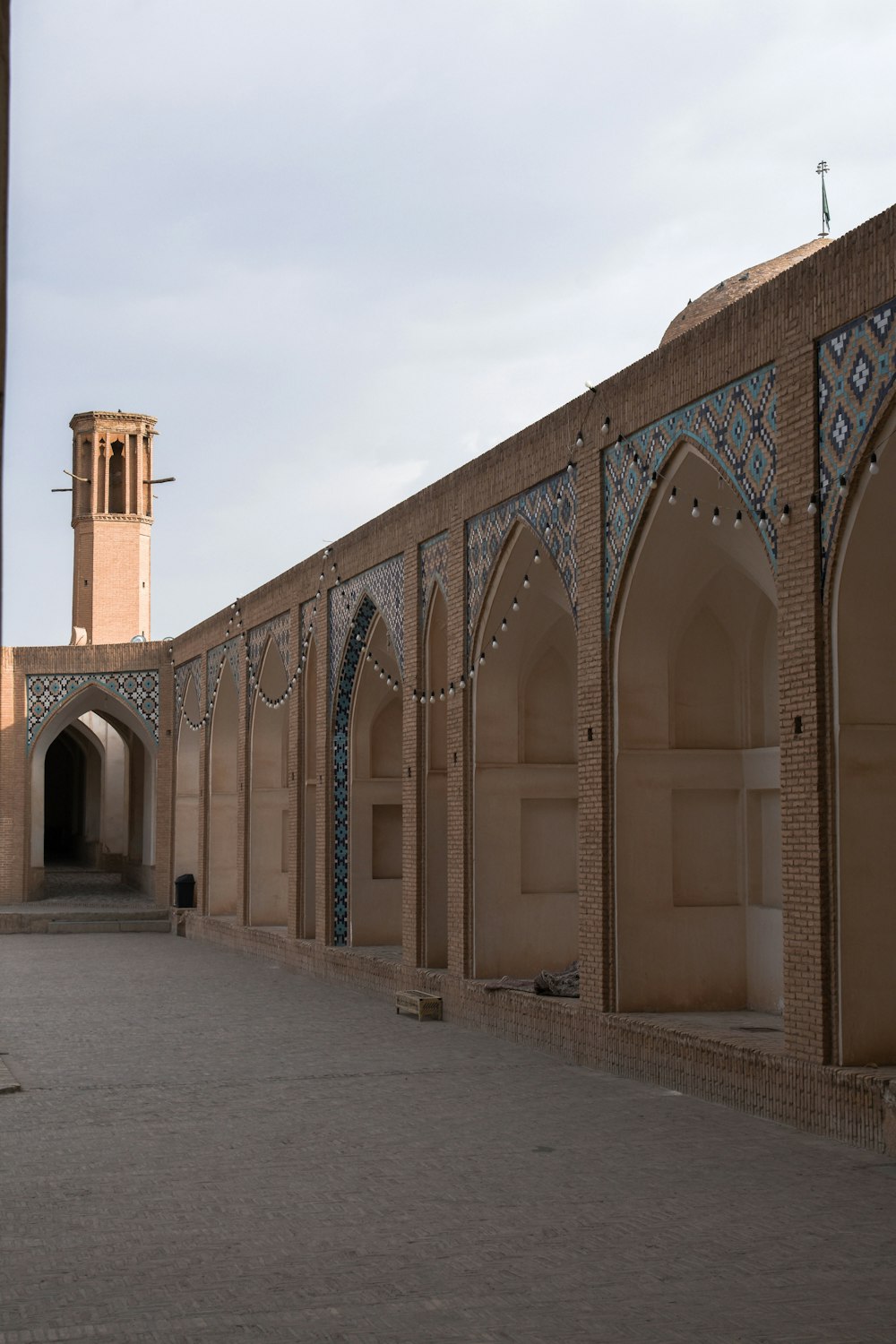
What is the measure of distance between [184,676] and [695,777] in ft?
47.5

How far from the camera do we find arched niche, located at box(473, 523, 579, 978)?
493 inches

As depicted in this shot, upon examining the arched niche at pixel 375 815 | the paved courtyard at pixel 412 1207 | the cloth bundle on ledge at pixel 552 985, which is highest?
the arched niche at pixel 375 815

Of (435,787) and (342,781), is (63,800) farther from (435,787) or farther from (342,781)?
(435,787)

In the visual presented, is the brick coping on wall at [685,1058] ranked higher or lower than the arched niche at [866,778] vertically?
lower

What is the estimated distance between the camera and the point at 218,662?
21.7m

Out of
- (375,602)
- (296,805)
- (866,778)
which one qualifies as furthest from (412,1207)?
(296,805)

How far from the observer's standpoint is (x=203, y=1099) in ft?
29.1

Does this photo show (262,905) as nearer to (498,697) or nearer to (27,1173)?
(498,697)

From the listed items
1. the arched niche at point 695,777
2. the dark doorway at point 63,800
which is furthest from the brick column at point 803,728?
the dark doorway at point 63,800

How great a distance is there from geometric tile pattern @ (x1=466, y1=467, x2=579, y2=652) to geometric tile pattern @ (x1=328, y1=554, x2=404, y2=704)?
1784mm

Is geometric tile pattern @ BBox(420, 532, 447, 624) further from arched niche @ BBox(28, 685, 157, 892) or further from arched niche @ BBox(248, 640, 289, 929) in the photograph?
arched niche @ BBox(28, 685, 157, 892)

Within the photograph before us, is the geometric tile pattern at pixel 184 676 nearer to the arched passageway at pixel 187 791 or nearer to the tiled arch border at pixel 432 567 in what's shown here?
the arched passageway at pixel 187 791

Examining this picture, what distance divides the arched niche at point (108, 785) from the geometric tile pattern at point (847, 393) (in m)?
17.8

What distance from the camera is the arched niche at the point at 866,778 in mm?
7762
